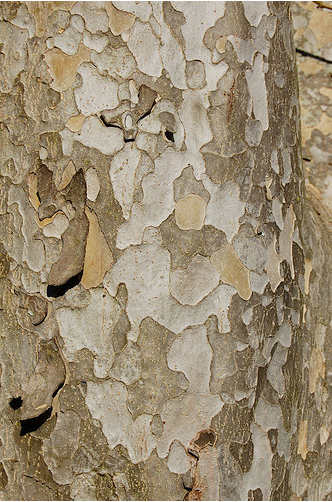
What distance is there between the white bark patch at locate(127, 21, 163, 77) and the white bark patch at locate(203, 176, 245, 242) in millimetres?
229

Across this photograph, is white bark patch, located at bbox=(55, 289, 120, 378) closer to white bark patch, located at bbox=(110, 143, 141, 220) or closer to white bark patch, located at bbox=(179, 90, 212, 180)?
white bark patch, located at bbox=(110, 143, 141, 220)

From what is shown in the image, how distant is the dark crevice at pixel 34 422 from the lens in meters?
1.10

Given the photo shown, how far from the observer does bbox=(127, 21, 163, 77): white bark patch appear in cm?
105

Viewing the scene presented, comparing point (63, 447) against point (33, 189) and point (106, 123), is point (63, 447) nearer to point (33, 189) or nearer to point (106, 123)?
point (33, 189)

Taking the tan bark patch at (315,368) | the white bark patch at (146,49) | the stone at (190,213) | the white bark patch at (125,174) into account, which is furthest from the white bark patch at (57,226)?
the tan bark patch at (315,368)

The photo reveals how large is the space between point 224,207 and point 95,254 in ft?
0.86

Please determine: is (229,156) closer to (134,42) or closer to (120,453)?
(134,42)

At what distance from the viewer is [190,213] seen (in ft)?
3.47

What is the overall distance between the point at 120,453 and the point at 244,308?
1.22 feet

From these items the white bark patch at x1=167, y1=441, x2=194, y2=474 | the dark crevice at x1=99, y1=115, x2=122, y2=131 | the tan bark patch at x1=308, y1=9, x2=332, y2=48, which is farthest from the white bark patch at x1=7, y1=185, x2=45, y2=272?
the tan bark patch at x1=308, y1=9, x2=332, y2=48

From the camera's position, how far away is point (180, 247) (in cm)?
105

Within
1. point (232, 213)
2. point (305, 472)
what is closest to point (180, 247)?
point (232, 213)

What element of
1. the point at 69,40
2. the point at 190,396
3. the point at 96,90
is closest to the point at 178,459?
the point at 190,396

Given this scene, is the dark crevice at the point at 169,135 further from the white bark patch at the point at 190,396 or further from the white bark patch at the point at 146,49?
the white bark patch at the point at 190,396
